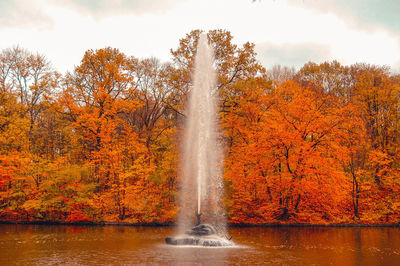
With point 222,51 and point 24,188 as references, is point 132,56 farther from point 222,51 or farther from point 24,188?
point 24,188

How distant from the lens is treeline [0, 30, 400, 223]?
25.9 meters

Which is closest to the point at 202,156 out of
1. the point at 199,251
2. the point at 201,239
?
the point at 201,239

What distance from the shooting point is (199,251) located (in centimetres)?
1457

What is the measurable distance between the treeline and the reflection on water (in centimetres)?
719

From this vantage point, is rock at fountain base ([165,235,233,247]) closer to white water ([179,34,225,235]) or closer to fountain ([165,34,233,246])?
fountain ([165,34,233,246])

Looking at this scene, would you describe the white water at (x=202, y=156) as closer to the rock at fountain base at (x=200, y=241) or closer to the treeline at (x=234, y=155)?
the treeline at (x=234, y=155)

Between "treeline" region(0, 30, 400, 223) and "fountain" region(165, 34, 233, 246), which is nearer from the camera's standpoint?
"fountain" region(165, 34, 233, 246)

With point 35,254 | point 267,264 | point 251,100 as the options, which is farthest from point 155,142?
point 267,264

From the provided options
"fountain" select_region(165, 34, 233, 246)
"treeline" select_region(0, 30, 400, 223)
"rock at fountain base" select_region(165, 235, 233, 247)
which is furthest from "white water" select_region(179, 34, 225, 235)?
"rock at fountain base" select_region(165, 235, 233, 247)

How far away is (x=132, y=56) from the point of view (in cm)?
3591

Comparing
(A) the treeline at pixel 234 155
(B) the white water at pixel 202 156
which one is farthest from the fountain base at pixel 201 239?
(A) the treeline at pixel 234 155

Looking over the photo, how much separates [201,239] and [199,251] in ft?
6.03

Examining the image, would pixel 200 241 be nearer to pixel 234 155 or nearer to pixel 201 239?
pixel 201 239

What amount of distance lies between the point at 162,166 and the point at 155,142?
23.9 feet
